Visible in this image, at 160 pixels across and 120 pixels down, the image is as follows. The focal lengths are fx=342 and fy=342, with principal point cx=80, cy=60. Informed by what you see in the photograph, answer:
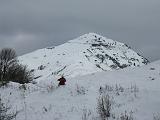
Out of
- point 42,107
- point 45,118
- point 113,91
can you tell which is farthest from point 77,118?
point 113,91

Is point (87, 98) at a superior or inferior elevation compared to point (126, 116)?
superior

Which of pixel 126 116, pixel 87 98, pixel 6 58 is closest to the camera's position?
pixel 126 116

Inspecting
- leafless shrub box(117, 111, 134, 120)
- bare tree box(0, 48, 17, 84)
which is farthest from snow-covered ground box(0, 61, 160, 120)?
bare tree box(0, 48, 17, 84)

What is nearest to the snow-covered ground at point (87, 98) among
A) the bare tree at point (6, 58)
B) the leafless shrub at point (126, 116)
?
the leafless shrub at point (126, 116)

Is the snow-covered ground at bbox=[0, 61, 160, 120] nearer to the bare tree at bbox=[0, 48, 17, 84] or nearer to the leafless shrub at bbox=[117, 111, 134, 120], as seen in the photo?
the leafless shrub at bbox=[117, 111, 134, 120]

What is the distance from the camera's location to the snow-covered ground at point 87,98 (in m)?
11.6

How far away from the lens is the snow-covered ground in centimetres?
1156

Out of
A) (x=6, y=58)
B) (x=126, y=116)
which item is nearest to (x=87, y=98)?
(x=126, y=116)

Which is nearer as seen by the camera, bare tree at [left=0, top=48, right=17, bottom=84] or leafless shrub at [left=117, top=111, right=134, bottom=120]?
leafless shrub at [left=117, top=111, right=134, bottom=120]

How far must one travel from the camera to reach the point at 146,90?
13.5 meters

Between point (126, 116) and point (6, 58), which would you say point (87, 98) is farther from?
point (6, 58)

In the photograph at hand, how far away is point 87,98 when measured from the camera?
13.3 meters

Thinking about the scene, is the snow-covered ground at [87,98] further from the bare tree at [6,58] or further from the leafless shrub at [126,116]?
the bare tree at [6,58]

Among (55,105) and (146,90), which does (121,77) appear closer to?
(146,90)
